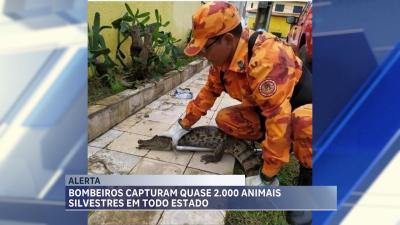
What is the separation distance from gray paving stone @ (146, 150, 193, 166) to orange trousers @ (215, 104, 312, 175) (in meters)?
0.20

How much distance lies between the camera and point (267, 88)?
42.7 inches

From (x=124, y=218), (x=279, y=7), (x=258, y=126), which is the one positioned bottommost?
(x=124, y=218)

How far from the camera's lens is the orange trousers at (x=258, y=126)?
3.76 feet

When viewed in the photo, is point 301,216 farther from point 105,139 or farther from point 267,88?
point 105,139

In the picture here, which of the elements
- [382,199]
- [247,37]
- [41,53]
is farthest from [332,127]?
[41,53]

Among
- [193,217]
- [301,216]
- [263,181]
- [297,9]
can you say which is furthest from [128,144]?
[297,9]

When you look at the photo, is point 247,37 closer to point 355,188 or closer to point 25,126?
point 355,188

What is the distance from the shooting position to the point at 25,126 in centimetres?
106

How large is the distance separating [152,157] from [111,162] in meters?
0.15

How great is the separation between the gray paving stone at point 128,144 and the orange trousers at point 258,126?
331 millimetres

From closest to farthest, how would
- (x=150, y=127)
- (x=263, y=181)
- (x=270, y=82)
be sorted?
1. (x=270, y=82)
2. (x=263, y=181)
3. (x=150, y=127)

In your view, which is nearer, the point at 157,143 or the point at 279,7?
the point at 279,7

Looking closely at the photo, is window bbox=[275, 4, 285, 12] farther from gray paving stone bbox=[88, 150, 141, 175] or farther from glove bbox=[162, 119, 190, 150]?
gray paving stone bbox=[88, 150, 141, 175]

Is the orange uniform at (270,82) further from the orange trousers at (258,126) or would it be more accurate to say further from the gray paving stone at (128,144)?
the gray paving stone at (128,144)
